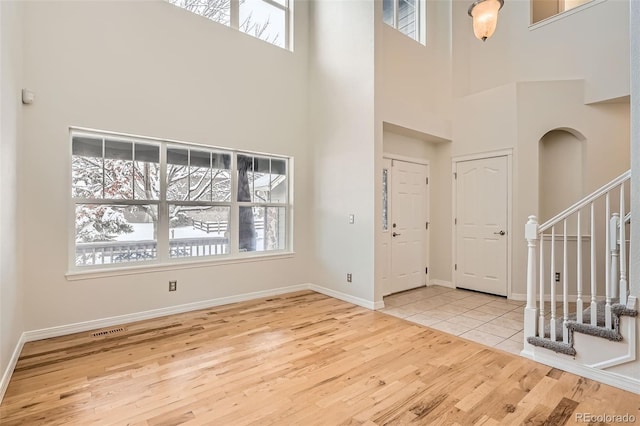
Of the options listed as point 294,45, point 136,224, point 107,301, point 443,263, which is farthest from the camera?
point 443,263

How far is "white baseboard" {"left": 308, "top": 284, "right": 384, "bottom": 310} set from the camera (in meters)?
4.04

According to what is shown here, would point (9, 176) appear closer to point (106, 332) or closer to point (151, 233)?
point (151, 233)

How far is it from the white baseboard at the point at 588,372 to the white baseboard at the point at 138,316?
3193 millimetres

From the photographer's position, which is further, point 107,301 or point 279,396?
point 107,301

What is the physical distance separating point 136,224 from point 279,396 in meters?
2.65

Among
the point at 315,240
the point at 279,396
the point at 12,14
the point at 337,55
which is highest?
the point at 337,55

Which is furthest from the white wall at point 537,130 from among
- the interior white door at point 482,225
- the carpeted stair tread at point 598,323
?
the carpeted stair tread at point 598,323

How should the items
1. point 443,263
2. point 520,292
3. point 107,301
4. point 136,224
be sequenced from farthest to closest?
point 443,263, point 520,292, point 136,224, point 107,301

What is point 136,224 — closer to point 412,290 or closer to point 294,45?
point 294,45

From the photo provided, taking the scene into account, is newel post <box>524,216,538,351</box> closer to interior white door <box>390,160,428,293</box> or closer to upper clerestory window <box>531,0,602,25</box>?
interior white door <box>390,160,428,293</box>

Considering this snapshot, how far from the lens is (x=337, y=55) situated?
4.57 meters

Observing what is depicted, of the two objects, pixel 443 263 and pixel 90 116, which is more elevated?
pixel 90 116


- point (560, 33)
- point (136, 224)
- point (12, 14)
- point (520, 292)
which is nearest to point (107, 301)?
point (136, 224)
